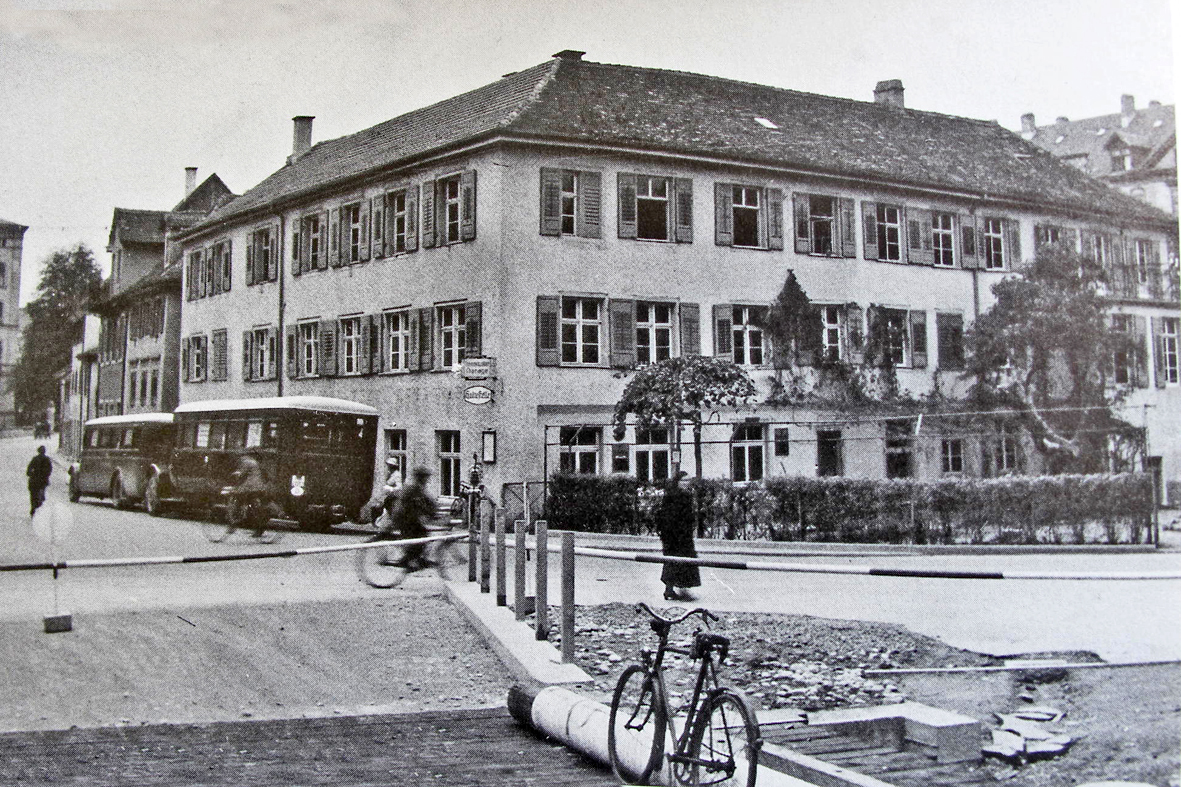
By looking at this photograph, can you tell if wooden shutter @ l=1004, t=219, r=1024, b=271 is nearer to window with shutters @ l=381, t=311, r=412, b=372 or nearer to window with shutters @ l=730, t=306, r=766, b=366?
window with shutters @ l=730, t=306, r=766, b=366

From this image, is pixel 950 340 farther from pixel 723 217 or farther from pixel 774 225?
pixel 723 217

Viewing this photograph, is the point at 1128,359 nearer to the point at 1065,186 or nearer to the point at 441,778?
the point at 1065,186

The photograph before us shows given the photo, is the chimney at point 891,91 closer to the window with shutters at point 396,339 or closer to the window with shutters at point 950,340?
the window with shutters at point 950,340

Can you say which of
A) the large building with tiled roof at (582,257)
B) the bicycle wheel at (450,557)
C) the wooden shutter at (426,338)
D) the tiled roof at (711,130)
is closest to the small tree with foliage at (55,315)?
the large building with tiled roof at (582,257)

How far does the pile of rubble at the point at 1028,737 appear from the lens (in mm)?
3092

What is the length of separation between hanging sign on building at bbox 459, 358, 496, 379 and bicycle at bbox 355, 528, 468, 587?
0.80 m

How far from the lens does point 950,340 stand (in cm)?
480

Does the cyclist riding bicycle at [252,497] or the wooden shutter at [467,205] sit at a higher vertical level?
the wooden shutter at [467,205]

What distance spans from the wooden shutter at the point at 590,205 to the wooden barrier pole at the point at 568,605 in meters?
1.37

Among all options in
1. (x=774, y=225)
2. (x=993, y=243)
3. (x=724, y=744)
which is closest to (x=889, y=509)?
(x=993, y=243)

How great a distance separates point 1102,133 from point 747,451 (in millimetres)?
2121

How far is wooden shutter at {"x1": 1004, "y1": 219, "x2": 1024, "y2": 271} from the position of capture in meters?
4.56

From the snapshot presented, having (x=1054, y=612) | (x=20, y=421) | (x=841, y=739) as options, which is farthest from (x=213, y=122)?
(x=1054, y=612)

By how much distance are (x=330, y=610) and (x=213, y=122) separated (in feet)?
7.33
